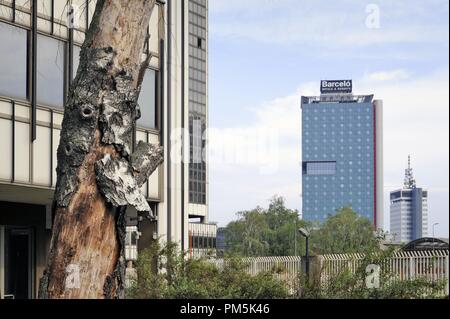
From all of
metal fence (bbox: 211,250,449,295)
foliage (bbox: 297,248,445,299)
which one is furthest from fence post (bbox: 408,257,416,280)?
foliage (bbox: 297,248,445,299)

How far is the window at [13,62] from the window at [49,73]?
47cm

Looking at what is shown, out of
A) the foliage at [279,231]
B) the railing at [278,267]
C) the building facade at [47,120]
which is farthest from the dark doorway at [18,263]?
the foliage at [279,231]

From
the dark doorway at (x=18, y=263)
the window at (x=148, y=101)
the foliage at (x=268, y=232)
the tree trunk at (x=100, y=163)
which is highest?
the window at (x=148, y=101)

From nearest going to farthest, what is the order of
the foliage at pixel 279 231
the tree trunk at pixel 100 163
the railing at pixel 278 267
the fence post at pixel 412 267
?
the tree trunk at pixel 100 163, the fence post at pixel 412 267, the railing at pixel 278 267, the foliage at pixel 279 231

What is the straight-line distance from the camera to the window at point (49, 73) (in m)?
18.2

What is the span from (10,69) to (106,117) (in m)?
11.0

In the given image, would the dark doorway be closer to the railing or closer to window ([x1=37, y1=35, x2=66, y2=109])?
window ([x1=37, y1=35, x2=66, y2=109])

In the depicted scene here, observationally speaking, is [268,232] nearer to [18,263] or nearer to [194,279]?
[18,263]

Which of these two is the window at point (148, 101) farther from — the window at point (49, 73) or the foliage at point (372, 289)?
the foliage at point (372, 289)

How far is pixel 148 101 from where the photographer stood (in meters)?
21.5

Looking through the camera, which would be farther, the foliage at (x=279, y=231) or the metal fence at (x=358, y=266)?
the foliage at (x=279, y=231)

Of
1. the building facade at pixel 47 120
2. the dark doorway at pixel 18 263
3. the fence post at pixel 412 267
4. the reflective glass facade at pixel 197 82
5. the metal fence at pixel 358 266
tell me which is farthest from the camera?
the reflective glass facade at pixel 197 82

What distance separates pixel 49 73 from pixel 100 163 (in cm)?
1206

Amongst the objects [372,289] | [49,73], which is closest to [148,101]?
[49,73]
